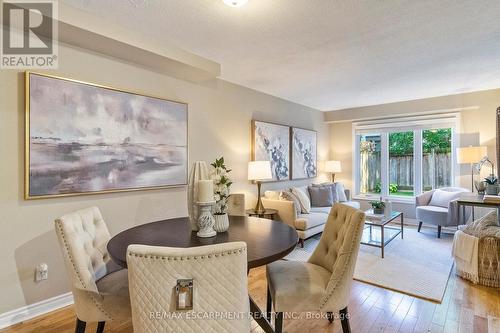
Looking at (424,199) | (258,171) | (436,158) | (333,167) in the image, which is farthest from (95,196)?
(436,158)

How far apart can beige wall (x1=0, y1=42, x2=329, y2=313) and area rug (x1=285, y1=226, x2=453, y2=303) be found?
1730 mm

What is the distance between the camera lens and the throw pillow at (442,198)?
438 centimetres

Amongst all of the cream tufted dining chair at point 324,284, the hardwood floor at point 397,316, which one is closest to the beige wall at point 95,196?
the hardwood floor at point 397,316

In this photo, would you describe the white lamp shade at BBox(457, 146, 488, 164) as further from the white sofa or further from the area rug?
the white sofa

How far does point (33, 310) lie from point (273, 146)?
353 centimetres

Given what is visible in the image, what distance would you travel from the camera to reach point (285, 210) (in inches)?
148

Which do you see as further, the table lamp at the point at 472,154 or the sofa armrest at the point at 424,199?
the sofa armrest at the point at 424,199

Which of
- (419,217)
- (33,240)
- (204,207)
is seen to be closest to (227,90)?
(204,207)

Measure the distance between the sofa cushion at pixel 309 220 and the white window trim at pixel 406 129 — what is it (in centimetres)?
225

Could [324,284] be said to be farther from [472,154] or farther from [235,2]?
Result: [472,154]

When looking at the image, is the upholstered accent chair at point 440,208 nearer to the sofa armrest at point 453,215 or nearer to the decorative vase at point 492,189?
the sofa armrest at point 453,215

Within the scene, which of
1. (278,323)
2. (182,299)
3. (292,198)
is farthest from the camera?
(292,198)

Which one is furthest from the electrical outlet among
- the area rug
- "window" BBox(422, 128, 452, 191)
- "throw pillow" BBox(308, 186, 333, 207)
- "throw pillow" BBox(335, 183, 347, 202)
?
"window" BBox(422, 128, 452, 191)

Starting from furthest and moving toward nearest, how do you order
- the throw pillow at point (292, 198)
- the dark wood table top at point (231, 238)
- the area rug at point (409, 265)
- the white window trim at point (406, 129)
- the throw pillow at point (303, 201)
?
the white window trim at point (406, 129), the throw pillow at point (303, 201), the throw pillow at point (292, 198), the area rug at point (409, 265), the dark wood table top at point (231, 238)
